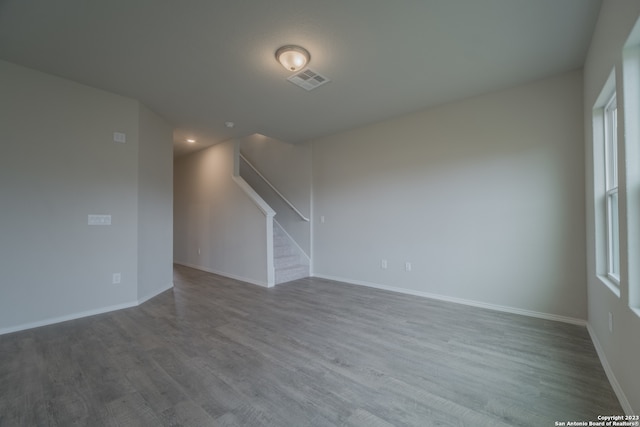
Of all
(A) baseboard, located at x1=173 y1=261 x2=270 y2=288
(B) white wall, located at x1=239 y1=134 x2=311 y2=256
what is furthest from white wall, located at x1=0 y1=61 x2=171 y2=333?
(B) white wall, located at x1=239 y1=134 x2=311 y2=256

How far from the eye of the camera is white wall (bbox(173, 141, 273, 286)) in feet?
15.1

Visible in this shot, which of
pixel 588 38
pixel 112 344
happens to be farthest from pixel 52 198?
pixel 588 38

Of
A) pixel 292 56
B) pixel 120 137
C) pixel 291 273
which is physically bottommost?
pixel 291 273

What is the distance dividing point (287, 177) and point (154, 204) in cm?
256

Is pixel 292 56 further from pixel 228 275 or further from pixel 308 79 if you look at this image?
pixel 228 275

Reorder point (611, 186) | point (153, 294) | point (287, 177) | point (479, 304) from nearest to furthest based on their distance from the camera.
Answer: point (611, 186)
point (479, 304)
point (153, 294)
point (287, 177)

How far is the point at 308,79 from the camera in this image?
284 centimetres

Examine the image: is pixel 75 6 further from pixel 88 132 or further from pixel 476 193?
pixel 476 193

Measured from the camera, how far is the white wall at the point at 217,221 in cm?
459

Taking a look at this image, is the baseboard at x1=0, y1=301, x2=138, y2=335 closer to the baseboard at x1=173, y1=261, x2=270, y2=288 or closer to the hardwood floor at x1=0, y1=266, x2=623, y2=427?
the hardwood floor at x1=0, y1=266, x2=623, y2=427

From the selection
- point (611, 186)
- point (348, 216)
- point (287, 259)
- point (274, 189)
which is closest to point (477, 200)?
point (611, 186)

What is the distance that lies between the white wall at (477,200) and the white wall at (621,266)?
441mm

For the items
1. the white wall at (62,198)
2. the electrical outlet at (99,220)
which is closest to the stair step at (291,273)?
the white wall at (62,198)

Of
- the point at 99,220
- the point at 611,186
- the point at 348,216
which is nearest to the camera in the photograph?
the point at 611,186
